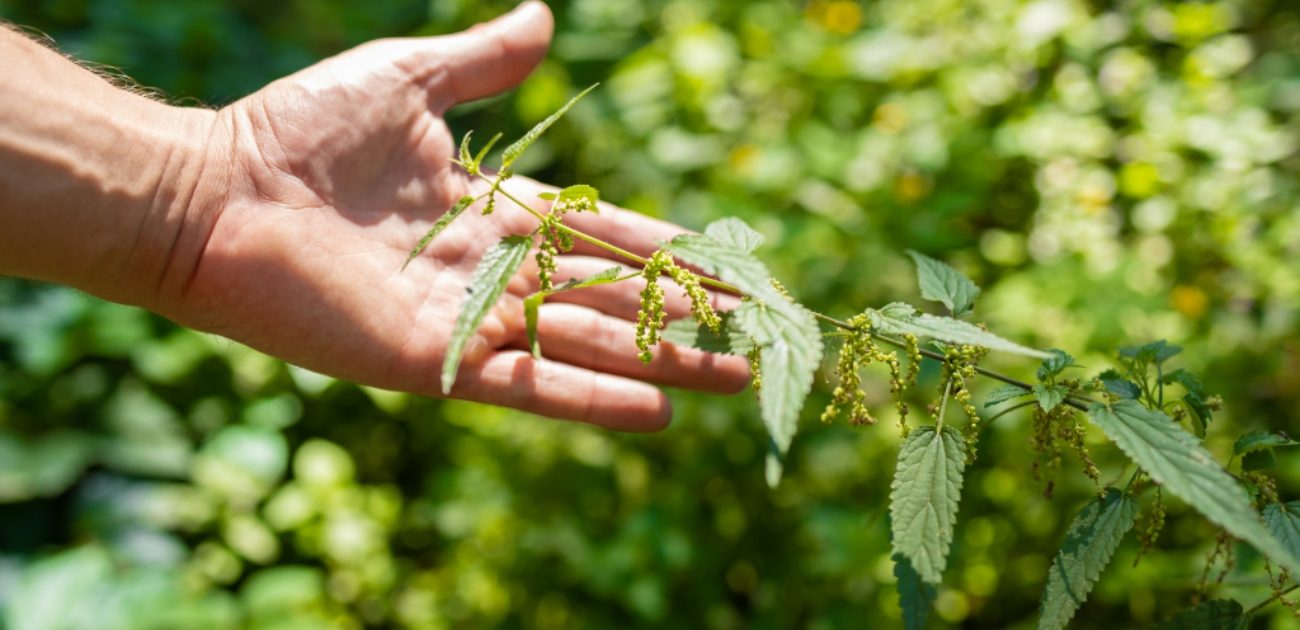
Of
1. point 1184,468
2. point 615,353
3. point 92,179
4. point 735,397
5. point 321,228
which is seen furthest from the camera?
point 735,397

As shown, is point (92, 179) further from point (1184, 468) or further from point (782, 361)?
point (1184, 468)

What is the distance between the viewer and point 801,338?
38.1 inches

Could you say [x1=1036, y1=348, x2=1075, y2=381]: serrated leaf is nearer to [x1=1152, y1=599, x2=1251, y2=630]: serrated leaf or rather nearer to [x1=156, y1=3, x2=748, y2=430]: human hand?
[x1=1152, y1=599, x2=1251, y2=630]: serrated leaf

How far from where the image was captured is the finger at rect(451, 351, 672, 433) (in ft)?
5.49

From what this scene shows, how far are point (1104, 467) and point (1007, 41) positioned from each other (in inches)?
60.9

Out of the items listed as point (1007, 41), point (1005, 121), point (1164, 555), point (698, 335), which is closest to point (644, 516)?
point (698, 335)

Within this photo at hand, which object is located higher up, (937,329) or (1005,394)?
(937,329)

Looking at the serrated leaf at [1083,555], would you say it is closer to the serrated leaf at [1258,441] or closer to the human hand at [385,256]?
the serrated leaf at [1258,441]

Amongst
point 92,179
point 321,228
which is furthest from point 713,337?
point 92,179

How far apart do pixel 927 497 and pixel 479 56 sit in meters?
1.37

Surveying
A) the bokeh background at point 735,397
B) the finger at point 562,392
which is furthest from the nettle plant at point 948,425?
the bokeh background at point 735,397

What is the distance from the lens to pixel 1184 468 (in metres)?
0.92

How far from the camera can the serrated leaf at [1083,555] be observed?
1.02 meters

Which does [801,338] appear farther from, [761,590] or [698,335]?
[761,590]
